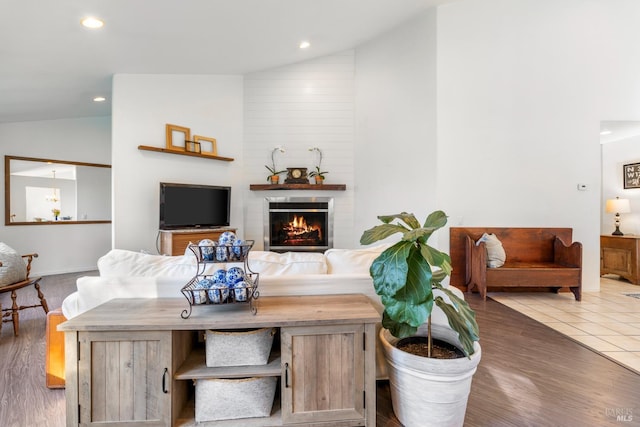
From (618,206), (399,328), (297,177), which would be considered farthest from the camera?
(297,177)

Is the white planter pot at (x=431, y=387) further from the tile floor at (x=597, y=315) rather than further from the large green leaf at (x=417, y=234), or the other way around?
the tile floor at (x=597, y=315)

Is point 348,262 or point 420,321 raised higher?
point 348,262

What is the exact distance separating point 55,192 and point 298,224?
435 centimetres

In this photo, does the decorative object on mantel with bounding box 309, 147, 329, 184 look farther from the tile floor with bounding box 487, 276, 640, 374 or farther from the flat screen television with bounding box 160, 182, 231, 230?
the tile floor with bounding box 487, 276, 640, 374

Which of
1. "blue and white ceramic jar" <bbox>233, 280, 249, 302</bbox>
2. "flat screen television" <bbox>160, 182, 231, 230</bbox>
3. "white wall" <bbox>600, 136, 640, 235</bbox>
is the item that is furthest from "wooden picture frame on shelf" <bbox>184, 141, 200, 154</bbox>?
"white wall" <bbox>600, 136, 640, 235</bbox>

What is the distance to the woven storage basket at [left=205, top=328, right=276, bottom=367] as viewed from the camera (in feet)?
4.76

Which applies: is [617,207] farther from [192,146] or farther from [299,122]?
[192,146]

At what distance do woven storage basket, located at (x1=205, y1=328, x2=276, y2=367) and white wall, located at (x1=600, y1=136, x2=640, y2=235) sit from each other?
20.7 feet

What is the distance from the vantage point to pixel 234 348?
1.46 m

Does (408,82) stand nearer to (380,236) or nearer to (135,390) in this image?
(380,236)

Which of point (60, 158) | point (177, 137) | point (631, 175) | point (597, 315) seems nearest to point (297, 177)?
point (177, 137)

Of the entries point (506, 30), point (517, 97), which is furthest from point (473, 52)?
point (517, 97)

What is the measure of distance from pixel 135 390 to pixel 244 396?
1.53ft

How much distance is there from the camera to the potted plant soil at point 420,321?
1.36 m
